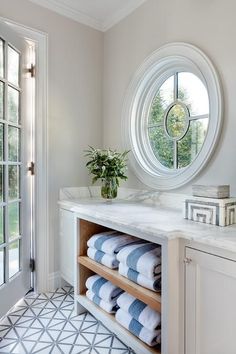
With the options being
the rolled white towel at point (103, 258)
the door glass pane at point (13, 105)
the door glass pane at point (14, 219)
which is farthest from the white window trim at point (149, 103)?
the door glass pane at point (14, 219)

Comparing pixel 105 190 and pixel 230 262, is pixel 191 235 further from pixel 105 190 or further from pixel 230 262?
pixel 105 190

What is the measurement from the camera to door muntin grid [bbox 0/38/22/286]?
182 cm

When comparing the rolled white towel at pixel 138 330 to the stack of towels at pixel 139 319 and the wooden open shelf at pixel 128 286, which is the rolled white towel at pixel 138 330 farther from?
the wooden open shelf at pixel 128 286

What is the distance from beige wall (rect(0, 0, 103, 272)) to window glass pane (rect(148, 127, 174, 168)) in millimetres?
573

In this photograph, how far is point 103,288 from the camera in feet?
5.43

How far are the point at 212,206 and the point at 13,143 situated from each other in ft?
4.79

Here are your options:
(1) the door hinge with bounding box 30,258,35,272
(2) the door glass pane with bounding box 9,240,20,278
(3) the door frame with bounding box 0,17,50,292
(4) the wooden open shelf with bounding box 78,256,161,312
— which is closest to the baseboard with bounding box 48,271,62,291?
(3) the door frame with bounding box 0,17,50,292

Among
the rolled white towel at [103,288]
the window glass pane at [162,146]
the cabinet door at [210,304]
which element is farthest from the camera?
the window glass pane at [162,146]

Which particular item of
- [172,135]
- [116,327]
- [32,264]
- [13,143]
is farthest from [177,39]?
[32,264]

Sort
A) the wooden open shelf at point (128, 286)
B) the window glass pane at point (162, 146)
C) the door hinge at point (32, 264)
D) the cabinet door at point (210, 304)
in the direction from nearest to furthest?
the cabinet door at point (210, 304) < the wooden open shelf at point (128, 286) < the window glass pane at point (162, 146) < the door hinge at point (32, 264)

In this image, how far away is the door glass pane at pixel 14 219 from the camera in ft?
6.28

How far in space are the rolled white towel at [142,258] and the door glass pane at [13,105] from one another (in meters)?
1.25

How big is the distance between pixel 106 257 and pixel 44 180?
87 centimetres

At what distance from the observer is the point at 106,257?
1.62 meters
